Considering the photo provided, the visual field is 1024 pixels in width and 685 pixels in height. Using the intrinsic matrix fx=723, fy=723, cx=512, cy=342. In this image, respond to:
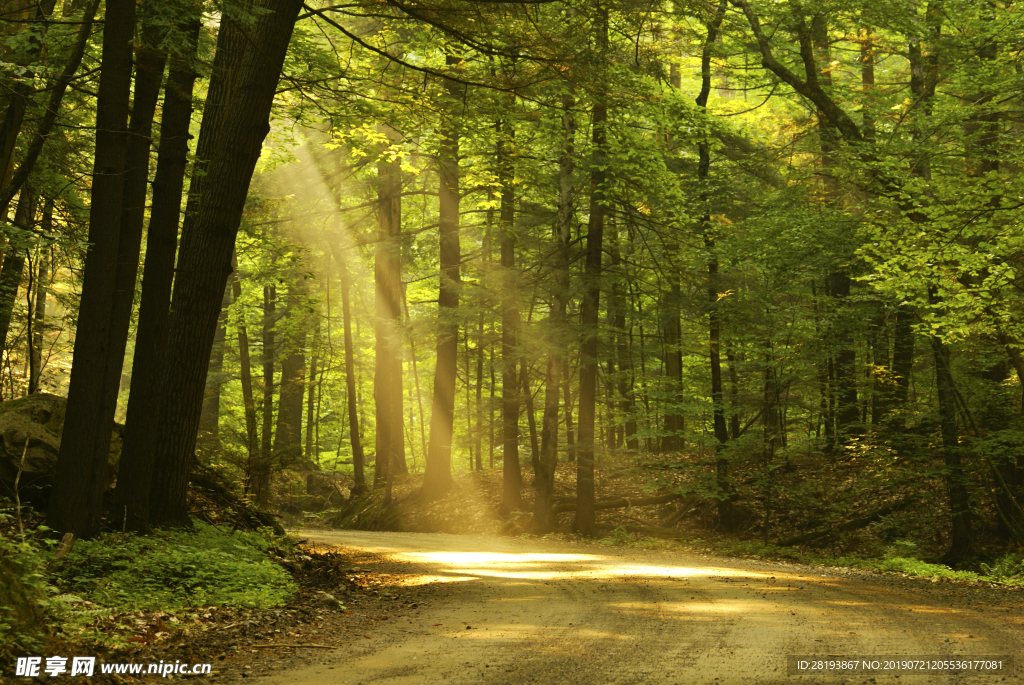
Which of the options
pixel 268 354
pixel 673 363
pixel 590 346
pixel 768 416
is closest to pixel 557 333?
pixel 590 346

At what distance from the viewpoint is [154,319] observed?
27.9ft

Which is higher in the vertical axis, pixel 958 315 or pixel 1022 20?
pixel 1022 20

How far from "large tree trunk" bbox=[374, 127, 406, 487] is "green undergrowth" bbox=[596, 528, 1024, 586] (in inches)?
311

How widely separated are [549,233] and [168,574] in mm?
15700

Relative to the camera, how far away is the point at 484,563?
1149 centimetres

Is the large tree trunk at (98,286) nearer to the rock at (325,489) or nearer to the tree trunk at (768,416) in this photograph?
the tree trunk at (768,416)

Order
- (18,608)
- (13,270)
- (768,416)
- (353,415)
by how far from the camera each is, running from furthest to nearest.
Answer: (353,415) → (768,416) → (13,270) → (18,608)

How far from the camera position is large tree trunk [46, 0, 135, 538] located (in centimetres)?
716

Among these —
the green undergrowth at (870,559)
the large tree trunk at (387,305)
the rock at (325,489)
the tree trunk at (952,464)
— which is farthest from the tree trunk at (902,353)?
the rock at (325,489)

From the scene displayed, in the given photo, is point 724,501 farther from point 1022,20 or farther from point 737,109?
point 737,109

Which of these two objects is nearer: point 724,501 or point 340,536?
point 340,536

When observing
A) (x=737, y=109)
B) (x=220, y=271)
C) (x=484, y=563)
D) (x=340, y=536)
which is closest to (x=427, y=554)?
(x=484, y=563)

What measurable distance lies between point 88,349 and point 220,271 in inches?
81.0

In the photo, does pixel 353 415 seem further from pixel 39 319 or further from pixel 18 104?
pixel 18 104
